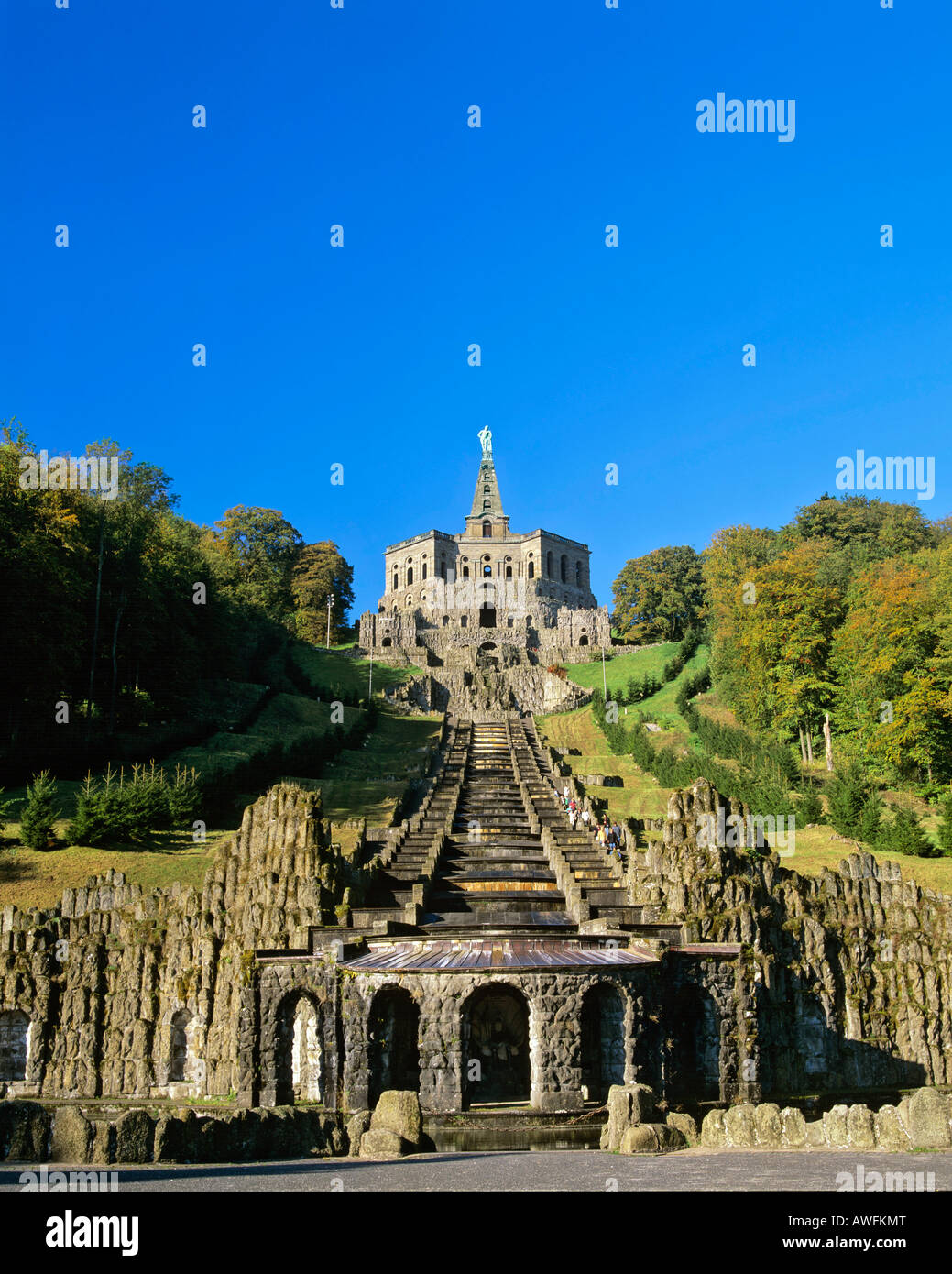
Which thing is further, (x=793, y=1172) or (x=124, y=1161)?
(x=124, y=1161)

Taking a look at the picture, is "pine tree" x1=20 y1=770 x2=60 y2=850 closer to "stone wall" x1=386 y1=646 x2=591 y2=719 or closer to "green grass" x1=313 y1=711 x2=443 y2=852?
"green grass" x1=313 y1=711 x2=443 y2=852

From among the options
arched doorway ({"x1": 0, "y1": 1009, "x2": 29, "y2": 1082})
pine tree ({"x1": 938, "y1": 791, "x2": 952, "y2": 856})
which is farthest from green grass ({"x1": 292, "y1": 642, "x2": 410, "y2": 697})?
arched doorway ({"x1": 0, "y1": 1009, "x2": 29, "y2": 1082})

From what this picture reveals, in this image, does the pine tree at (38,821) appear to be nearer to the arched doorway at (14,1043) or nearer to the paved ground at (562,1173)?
the arched doorway at (14,1043)

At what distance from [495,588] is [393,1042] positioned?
11686 centimetres

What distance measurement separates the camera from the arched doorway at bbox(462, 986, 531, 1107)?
2736 centimetres

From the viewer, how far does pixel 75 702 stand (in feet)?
186

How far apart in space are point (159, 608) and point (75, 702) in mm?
7345

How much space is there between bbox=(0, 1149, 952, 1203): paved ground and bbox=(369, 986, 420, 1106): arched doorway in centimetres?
660

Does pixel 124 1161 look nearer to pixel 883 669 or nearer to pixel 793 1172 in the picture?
pixel 793 1172

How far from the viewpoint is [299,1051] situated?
91.9 ft

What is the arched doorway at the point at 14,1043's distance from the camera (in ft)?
108
